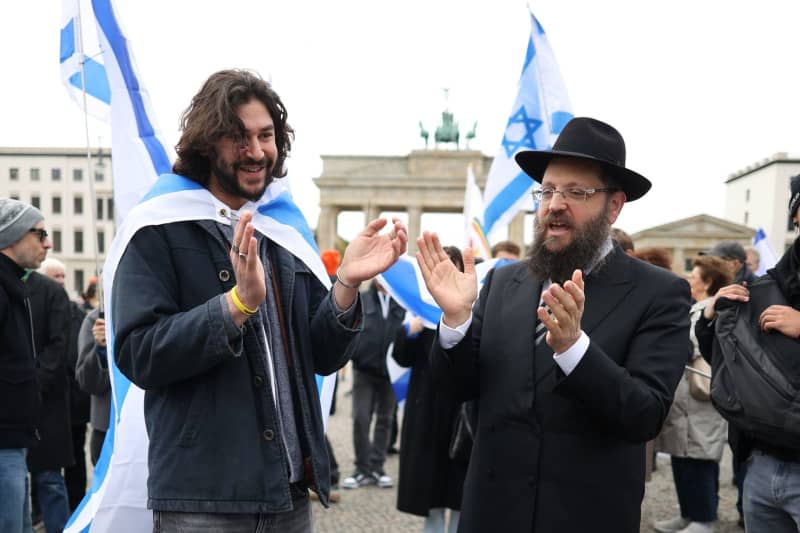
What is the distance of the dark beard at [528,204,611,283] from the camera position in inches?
94.7

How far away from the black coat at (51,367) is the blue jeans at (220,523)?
2.89m

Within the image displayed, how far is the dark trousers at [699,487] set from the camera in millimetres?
5504

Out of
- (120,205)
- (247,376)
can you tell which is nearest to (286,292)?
(247,376)

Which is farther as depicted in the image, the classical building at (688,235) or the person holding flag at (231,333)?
the classical building at (688,235)

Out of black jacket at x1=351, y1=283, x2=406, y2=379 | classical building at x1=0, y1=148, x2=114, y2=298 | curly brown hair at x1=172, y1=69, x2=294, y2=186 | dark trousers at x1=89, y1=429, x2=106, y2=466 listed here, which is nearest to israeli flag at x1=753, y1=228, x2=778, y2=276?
black jacket at x1=351, y1=283, x2=406, y2=379

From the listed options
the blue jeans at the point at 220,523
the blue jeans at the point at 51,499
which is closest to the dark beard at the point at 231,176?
the blue jeans at the point at 220,523

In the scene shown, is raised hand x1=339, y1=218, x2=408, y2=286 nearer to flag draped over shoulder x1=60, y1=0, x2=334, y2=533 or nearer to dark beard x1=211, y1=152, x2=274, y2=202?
flag draped over shoulder x1=60, y1=0, x2=334, y2=533

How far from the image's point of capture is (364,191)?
50.4 metres

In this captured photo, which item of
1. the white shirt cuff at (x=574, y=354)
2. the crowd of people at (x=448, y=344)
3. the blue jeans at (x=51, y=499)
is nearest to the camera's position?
the crowd of people at (x=448, y=344)

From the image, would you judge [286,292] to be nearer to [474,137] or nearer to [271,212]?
[271,212]

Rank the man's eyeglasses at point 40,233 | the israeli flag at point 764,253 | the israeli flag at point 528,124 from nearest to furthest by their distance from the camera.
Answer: the man's eyeglasses at point 40,233
the israeli flag at point 528,124
the israeli flag at point 764,253

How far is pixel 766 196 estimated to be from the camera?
63.0m

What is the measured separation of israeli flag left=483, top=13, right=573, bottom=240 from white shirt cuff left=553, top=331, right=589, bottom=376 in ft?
14.4

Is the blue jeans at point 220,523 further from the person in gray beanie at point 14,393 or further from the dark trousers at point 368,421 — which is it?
the dark trousers at point 368,421
